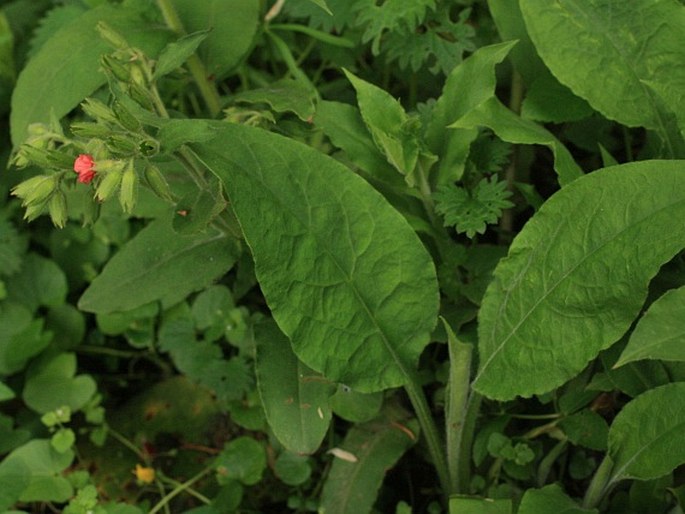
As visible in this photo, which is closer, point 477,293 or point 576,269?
point 576,269

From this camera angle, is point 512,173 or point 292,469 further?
point 512,173

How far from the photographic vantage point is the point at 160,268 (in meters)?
1.55

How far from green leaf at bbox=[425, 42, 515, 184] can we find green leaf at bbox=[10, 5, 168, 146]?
531 mm

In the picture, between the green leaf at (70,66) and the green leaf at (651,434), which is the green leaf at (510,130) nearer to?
the green leaf at (651,434)

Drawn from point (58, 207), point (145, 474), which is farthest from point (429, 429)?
point (58, 207)

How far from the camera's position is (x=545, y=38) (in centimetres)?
141

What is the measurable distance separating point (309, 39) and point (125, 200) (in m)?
0.93

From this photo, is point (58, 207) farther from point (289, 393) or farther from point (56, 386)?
point (56, 386)

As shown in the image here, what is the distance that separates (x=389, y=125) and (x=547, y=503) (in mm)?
620

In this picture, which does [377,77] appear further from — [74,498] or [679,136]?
[74,498]

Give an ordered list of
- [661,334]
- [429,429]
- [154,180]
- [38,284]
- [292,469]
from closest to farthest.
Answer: [661,334] < [154,180] < [429,429] < [292,469] < [38,284]

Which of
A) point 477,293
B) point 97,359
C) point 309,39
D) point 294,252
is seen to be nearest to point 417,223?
point 477,293

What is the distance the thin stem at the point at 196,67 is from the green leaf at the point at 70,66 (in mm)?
29

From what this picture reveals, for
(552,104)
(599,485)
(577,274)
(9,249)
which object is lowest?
(599,485)
